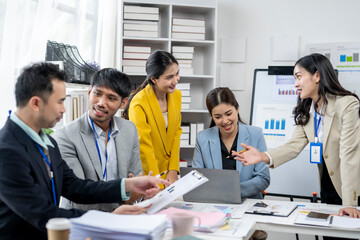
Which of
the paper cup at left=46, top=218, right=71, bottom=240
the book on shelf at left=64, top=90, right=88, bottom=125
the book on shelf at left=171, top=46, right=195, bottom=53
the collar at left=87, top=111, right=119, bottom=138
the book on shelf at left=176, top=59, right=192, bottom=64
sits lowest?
the paper cup at left=46, top=218, right=71, bottom=240

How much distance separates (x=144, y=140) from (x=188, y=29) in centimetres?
167

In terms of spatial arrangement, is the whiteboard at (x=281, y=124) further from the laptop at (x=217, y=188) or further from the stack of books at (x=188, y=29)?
the laptop at (x=217, y=188)

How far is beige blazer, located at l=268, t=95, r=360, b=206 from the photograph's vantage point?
2273mm

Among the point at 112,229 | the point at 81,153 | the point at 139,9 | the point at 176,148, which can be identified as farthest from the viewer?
the point at 139,9

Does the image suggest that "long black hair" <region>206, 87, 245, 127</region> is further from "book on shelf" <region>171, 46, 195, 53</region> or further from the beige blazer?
"book on shelf" <region>171, 46, 195, 53</region>

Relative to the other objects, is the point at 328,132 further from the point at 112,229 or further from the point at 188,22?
the point at 188,22

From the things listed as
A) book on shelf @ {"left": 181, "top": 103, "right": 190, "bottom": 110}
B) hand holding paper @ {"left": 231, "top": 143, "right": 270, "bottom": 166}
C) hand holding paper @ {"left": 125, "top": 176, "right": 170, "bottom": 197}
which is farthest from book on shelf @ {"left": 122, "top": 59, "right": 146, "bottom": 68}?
hand holding paper @ {"left": 125, "top": 176, "right": 170, "bottom": 197}

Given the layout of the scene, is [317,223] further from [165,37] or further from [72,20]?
[165,37]

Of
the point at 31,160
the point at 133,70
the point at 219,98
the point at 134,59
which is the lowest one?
the point at 31,160

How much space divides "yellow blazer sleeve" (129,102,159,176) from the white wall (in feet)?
6.03

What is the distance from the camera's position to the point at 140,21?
12.9ft

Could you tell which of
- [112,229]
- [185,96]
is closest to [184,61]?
[185,96]

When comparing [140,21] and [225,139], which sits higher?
[140,21]

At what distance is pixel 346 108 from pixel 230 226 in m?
1.14
